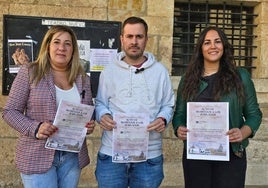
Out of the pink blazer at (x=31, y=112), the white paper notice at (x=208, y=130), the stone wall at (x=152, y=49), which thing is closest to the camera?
the pink blazer at (x=31, y=112)

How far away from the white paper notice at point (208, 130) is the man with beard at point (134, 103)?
20 centimetres

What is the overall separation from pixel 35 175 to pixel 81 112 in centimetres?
49

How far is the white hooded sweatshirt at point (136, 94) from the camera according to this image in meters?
2.75

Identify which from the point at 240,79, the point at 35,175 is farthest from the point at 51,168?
the point at 240,79

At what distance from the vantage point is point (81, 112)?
2.51 meters

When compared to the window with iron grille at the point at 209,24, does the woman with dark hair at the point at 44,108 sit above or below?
Answer: below

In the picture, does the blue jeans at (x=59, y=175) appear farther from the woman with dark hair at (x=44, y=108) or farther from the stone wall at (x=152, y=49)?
the stone wall at (x=152, y=49)

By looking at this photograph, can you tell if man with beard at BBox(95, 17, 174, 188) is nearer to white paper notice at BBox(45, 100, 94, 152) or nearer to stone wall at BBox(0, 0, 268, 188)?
white paper notice at BBox(45, 100, 94, 152)

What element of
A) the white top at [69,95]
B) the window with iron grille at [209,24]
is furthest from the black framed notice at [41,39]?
the white top at [69,95]

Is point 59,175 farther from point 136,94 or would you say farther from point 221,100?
point 221,100

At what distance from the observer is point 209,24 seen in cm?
519

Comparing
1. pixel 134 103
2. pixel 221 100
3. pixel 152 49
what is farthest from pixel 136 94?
pixel 152 49

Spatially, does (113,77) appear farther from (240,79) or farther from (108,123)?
(240,79)

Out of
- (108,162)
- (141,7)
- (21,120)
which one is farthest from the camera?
(141,7)
